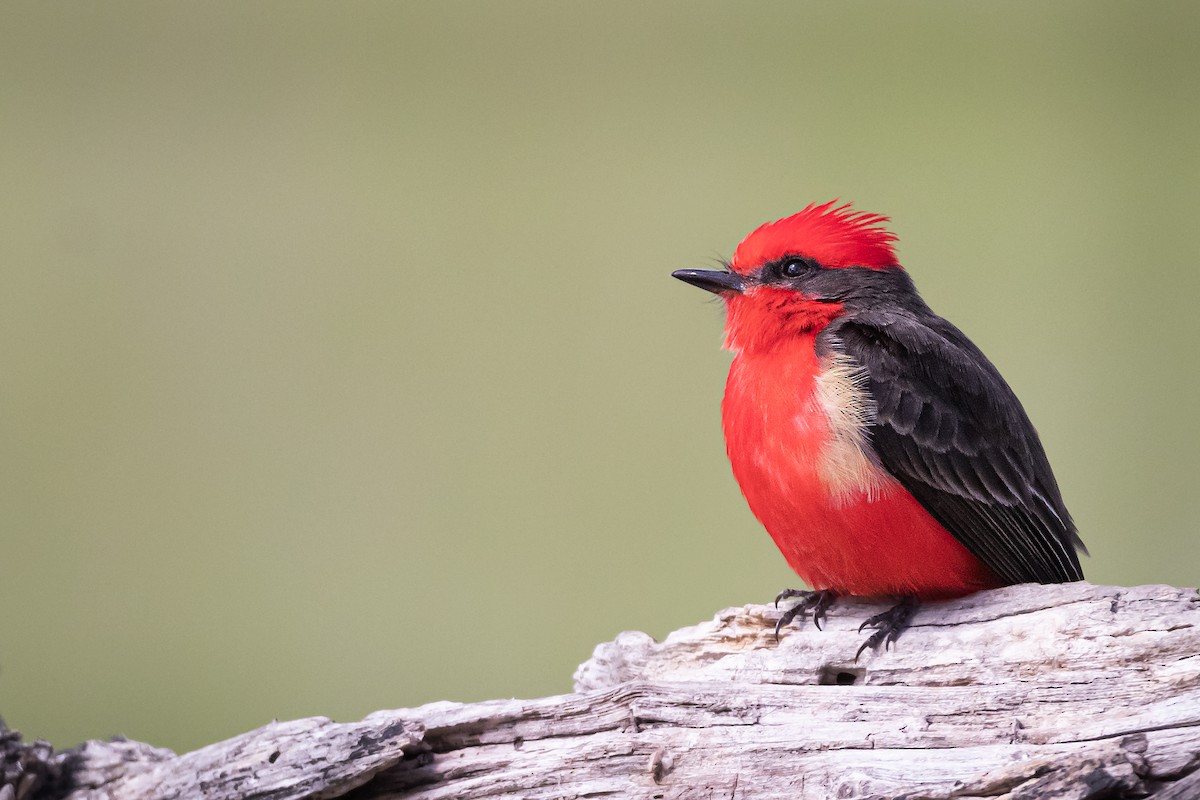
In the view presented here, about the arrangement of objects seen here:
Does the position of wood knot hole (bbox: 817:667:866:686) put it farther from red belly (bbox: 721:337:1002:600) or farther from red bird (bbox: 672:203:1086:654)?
red belly (bbox: 721:337:1002:600)

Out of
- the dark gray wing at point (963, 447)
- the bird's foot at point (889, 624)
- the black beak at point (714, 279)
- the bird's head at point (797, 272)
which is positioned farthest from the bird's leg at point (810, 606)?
the black beak at point (714, 279)

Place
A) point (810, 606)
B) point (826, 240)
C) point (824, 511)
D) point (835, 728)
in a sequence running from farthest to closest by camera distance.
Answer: point (826, 240) → point (810, 606) → point (824, 511) → point (835, 728)

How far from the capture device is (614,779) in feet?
7.30

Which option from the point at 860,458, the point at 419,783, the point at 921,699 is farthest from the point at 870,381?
the point at 419,783

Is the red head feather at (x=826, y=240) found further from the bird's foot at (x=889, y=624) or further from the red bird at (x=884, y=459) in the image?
the bird's foot at (x=889, y=624)

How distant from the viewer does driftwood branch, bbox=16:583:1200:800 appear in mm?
1937

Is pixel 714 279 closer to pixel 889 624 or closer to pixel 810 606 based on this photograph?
pixel 810 606

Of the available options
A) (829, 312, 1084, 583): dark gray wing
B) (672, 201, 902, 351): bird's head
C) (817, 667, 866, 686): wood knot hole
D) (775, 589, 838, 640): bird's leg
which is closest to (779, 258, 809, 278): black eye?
(672, 201, 902, 351): bird's head

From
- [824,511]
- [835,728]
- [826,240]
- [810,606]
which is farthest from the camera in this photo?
[826,240]

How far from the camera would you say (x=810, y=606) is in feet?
8.95

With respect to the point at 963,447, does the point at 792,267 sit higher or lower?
higher

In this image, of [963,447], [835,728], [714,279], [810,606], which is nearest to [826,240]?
[714,279]

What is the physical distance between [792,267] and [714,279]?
205 millimetres

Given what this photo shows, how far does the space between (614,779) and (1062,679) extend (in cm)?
90
